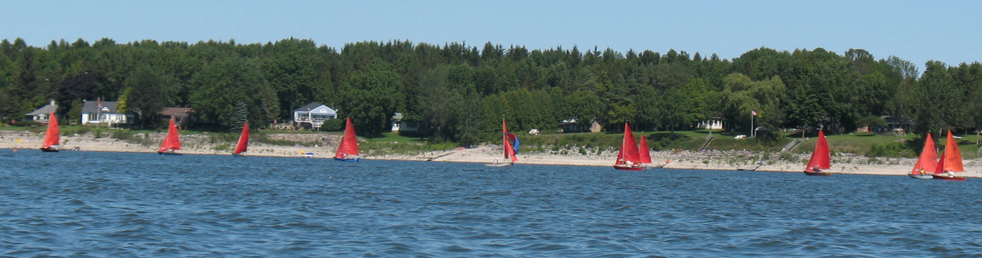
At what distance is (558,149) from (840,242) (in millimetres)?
58538

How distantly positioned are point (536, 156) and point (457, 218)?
52.9 metres

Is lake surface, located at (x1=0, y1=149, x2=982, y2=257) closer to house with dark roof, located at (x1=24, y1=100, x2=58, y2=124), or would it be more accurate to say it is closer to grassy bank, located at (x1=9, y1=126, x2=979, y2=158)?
grassy bank, located at (x1=9, y1=126, x2=979, y2=158)

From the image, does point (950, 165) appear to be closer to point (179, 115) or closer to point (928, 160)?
point (928, 160)

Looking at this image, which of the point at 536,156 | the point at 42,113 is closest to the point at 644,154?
the point at 536,156

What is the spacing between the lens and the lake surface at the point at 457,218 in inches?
802

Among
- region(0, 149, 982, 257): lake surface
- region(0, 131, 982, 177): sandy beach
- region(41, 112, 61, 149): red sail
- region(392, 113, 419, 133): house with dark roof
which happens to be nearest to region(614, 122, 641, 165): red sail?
region(0, 131, 982, 177): sandy beach

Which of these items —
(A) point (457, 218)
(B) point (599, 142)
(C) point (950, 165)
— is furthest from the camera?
(B) point (599, 142)

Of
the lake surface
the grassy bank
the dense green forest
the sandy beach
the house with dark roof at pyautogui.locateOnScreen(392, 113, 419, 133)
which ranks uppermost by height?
the dense green forest

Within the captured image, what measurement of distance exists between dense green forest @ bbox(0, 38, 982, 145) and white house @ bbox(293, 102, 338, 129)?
1.78 metres

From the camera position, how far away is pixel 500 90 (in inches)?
4535

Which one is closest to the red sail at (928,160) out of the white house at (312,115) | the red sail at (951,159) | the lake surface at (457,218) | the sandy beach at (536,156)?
the red sail at (951,159)

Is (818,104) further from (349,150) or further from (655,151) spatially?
(349,150)

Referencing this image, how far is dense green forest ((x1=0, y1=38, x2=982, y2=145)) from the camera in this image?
84.9m

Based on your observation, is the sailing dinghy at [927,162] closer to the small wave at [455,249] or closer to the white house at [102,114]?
the small wave at [455,249]
